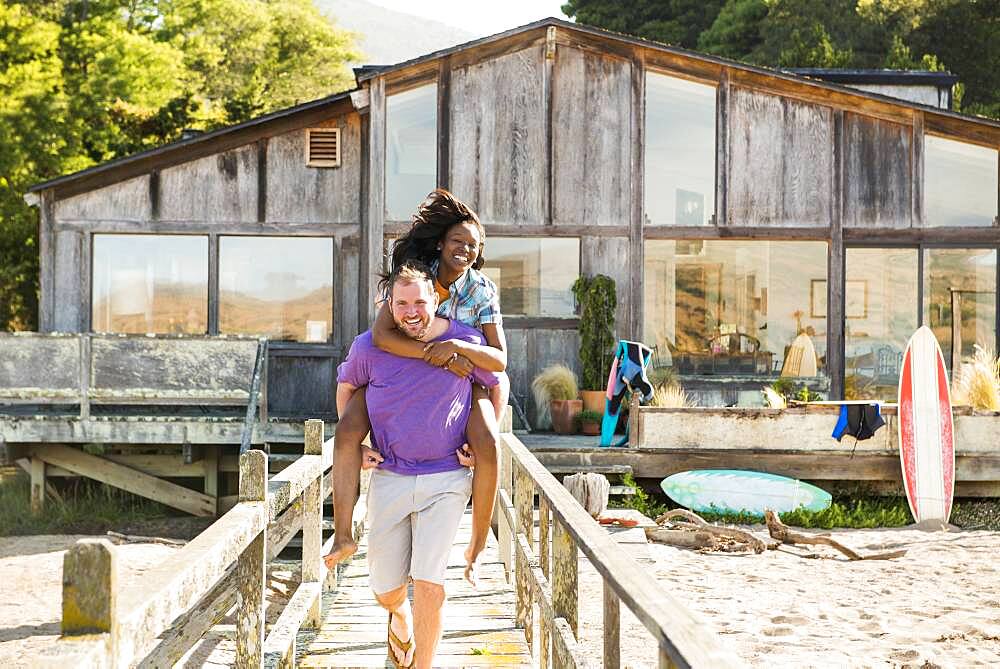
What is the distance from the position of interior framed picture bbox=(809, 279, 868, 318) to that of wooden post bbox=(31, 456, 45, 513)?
950cm

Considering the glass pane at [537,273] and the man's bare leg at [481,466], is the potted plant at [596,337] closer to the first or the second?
the glass pane at [537,273]

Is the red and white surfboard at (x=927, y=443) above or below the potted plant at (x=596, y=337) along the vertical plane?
below

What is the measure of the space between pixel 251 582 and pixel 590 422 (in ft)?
31.2

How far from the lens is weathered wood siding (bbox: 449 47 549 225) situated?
45.2 feet

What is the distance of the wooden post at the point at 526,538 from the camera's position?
552cm

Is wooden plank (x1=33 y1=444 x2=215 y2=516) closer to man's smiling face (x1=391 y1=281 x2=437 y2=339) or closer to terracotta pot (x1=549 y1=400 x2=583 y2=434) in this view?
terracotta pot (x1=549 y1=400 x2=583 y2=434)

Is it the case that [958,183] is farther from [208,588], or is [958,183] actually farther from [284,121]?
[208,588]

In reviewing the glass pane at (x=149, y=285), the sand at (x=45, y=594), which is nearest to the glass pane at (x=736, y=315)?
the sand at (x=45, y=594)

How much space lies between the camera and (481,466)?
158 inches

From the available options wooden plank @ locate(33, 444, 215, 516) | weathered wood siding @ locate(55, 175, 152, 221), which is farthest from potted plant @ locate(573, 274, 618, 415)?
weathered wood siding @ locate(55, 175, 152, 221)

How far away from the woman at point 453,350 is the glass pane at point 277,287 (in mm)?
10383

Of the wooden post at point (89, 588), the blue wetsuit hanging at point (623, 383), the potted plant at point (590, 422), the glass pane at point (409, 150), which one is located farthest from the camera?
the glass pane at point (409, 150)

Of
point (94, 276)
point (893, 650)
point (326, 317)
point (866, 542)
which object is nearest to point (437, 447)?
point (893, 650)

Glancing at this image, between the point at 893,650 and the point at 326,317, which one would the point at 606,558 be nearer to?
the point at 893,650
